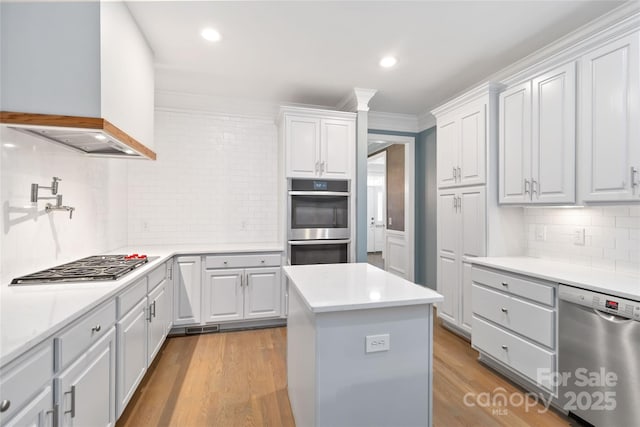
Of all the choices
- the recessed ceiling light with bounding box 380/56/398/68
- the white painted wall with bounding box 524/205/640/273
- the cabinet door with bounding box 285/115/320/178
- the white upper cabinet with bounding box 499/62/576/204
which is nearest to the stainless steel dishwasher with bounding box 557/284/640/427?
the white painted wall with bounding box 524/205/640/273

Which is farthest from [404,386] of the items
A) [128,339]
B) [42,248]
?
[42,248]

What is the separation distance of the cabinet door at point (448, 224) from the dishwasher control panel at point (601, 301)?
4.10ft

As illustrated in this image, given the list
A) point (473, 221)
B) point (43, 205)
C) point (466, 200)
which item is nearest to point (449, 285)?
point (473, 221)

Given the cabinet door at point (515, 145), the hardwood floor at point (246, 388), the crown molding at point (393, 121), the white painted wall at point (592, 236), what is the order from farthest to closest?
the crown molding at point (393, 121) → the cabinet door at point (515, 145) → the white painted wall at point (592, 236) → the hardwood floor at point (246, 388)

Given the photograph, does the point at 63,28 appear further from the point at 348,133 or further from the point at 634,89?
the point at 634,89

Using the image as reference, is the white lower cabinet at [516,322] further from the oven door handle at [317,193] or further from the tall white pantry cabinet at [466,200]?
the oven door handle at [317,193]

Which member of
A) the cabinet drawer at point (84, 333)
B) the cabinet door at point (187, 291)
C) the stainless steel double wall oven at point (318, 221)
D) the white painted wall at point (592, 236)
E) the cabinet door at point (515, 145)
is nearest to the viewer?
the cabinet drawer at point (84, 333)

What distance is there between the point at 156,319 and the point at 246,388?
96 cm

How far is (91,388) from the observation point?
1.45 metres

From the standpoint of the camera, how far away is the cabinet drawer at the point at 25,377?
0.92m

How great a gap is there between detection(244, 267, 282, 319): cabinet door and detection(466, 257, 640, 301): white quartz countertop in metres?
2.03

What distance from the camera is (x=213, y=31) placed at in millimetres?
2396

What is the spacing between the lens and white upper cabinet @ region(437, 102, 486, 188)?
114 inches

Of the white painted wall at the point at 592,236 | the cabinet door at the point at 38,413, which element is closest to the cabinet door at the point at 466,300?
the white painted wall at the point at 592,236
